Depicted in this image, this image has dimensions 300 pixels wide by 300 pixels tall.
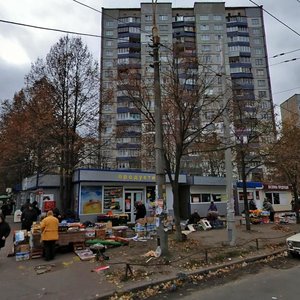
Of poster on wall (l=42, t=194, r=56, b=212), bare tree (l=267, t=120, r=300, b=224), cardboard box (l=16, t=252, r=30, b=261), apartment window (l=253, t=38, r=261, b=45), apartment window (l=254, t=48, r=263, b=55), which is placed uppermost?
apartment window (l=253, t=38, r=261, b=45)

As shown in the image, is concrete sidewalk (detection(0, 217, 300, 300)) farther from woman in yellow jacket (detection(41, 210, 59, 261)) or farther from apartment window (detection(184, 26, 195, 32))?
apartment window (detection(184, 26, 195, 32))

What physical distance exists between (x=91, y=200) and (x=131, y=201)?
124 inches

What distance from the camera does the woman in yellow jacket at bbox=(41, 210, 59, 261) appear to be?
9.68 m

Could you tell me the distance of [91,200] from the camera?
20.2 meters

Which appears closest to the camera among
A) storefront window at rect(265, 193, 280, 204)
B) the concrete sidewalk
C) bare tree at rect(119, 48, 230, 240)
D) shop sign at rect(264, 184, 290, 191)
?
the concrete sidewalk

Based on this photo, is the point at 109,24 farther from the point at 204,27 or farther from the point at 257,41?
the point at 257,41

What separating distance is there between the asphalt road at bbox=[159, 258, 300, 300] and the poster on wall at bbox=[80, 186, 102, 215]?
13.5 meters

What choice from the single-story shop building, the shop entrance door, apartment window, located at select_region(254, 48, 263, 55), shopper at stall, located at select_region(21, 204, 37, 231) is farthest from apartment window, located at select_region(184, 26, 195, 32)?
shopper at stall, located at select_region(21, 204, 37, 231)

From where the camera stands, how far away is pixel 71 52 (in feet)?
70.7

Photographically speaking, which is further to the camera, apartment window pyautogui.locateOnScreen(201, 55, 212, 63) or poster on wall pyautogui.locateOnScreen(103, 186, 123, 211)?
poster on wall pyautogui.locateOnScreen(103, 186, 123, 211)

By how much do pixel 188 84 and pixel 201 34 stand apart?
62.7 metres

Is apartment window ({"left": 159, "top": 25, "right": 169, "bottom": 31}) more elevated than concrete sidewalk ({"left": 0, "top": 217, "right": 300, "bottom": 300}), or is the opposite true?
apartment window ({"left": 159, "top": 25, "right": 169, "bottom": 31})

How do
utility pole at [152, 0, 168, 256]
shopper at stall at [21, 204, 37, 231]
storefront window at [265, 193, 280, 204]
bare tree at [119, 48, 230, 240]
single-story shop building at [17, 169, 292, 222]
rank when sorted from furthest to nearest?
storefront window at [265, 193, 280, 204] → single-story shop building at [17, 169, 292, 222] → shopper at stall at [21, 204, 37, 231] → bare tree at [119, 48, 230, 240] → utility pole at [152, 0, 168, 256]

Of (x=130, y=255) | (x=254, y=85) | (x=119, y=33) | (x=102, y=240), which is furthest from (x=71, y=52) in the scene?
(x=254, y=85)
